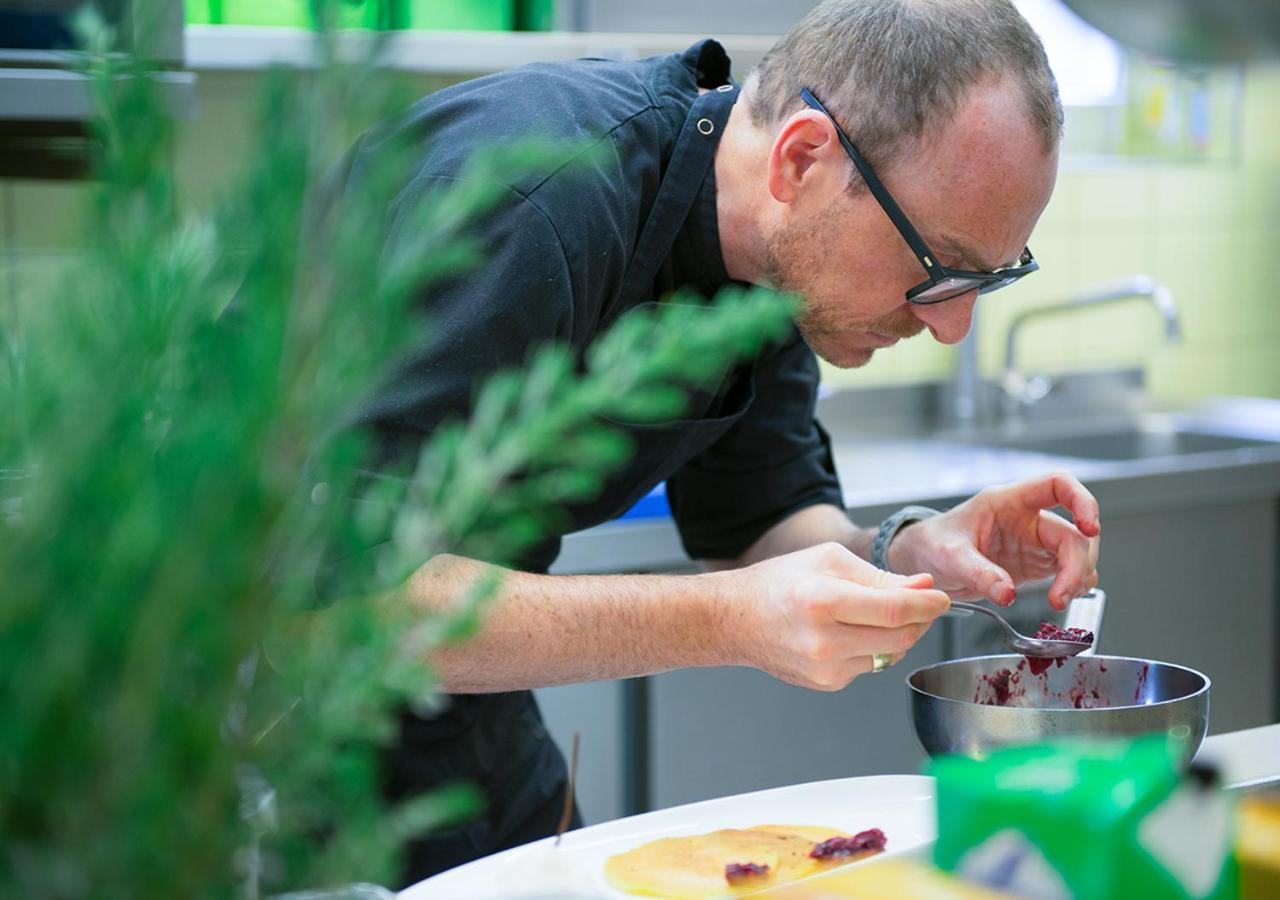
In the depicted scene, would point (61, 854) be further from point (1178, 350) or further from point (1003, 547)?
point (1178, 350)

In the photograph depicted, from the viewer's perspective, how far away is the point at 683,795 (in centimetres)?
240

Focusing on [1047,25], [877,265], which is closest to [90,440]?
[877,265]

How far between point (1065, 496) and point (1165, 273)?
2.38 metres

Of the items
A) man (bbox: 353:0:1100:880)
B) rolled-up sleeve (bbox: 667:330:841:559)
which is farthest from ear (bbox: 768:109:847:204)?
rolled-up sleeve (bbox: 667:330:841:559)

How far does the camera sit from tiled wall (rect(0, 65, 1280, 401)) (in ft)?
11.4

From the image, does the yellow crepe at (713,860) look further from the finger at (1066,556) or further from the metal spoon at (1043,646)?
the finger at (1066,556)

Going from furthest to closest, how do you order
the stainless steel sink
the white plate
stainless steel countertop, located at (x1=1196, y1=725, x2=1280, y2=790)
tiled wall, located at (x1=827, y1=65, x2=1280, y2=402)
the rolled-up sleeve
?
tiled wall, located at (x1=827, y1=65, x2=1280, y2=402) < the stainless steel sink < the rolled-up sleeve < stainless steel countertop, located at (x1=1196, y1=725, x2=1280, y2=790) < the white plate

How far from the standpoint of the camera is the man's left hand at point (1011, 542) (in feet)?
4.98

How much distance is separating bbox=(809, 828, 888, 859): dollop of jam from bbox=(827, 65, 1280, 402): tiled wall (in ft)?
7.31

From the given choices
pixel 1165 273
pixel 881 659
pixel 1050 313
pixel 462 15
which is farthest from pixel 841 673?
pixel 1165 273

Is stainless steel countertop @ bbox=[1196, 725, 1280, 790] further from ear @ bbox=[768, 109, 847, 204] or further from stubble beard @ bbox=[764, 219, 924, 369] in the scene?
ear @ bbox=[768, 109, 847, 204]

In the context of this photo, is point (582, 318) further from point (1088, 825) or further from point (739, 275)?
point (1088, 825)

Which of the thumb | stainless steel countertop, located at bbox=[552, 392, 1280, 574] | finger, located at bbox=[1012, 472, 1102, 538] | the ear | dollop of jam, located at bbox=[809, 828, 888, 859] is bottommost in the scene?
stainless steel countertop, located at bbox=[552, 392, 1280, 574]

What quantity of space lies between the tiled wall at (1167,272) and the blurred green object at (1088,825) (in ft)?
8.80
